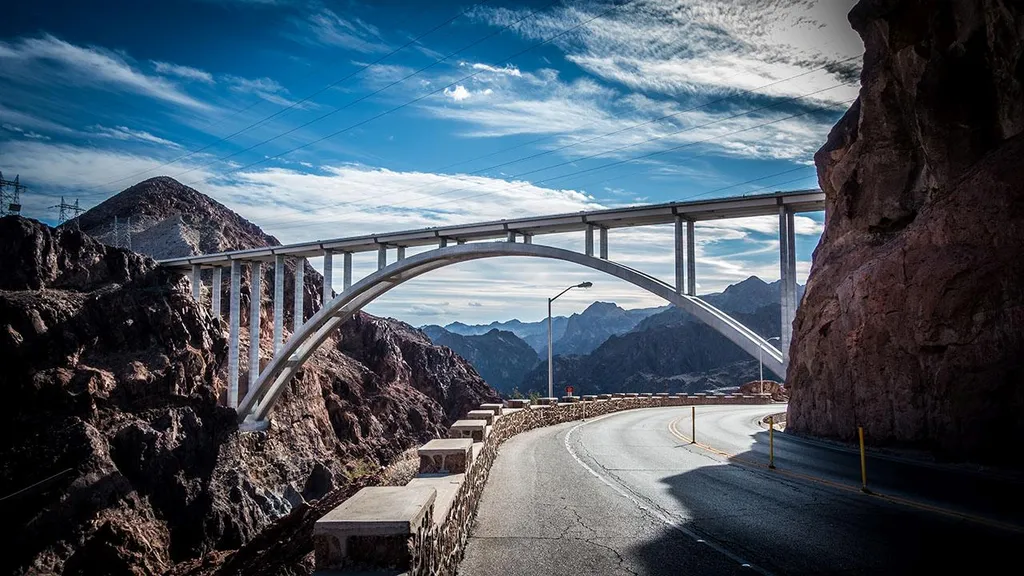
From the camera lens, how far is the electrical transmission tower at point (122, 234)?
62.4m

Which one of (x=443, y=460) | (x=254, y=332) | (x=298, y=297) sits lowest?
(x=443, y=460)

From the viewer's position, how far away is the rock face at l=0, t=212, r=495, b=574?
29.5m

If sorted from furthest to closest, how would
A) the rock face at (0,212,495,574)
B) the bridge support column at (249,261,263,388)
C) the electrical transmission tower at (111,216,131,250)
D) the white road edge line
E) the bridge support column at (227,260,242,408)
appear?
the electrical transmission tower at (111,216,131,250) < the bridge support column at (227,260,242,408) < the bridge support column at (249,261,263,388) < the rock face at (0,212,495,574) < the white road edge line

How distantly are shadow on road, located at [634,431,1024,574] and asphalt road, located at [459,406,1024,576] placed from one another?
0.01 metres

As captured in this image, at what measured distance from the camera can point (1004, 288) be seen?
41.2 ft

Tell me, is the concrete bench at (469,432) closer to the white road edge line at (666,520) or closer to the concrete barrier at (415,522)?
the concrete barrier at (415,522)

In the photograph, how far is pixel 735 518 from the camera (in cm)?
→ 838

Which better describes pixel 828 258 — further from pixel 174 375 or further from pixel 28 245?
pixel 28 245

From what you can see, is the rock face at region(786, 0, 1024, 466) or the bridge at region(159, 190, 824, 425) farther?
the bridge at region(159, 190, 824, 425)

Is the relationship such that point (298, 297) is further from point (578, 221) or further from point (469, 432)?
point (469, 432)

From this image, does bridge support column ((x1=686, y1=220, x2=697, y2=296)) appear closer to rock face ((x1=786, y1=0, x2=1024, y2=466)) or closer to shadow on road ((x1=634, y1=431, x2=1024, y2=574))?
rock face ((x1=786, y1=0, x2=1024, y2=466))

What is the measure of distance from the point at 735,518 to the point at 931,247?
942cm

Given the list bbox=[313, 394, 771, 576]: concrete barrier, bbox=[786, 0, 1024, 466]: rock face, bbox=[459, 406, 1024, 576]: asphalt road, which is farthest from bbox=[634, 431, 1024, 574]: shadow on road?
bbox=[786, 0, 1024, 466]: rock face

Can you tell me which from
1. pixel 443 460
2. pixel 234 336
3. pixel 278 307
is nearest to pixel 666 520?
pixel 443 460
